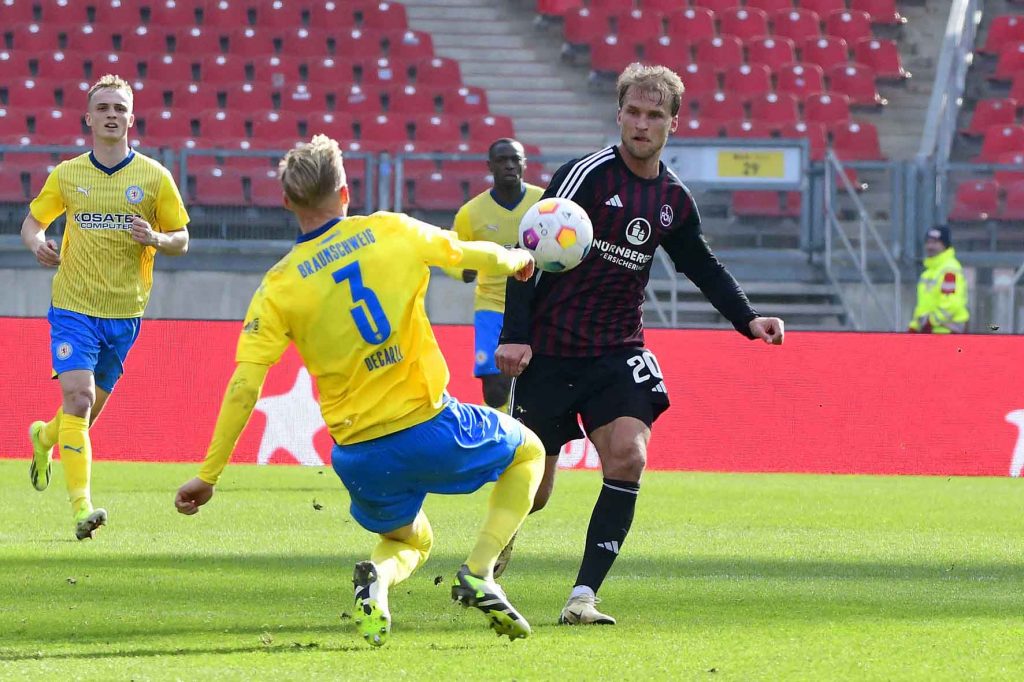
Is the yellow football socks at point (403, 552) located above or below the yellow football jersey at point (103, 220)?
below

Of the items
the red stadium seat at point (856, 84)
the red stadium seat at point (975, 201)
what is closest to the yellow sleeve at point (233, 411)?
the red stadium seat at point (975, 201)

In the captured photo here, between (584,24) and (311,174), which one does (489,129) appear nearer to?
(584,24)

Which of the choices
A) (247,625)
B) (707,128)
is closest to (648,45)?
(707,128)

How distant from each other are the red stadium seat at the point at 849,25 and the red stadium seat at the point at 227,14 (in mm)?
8356

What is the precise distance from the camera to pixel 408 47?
911 inches

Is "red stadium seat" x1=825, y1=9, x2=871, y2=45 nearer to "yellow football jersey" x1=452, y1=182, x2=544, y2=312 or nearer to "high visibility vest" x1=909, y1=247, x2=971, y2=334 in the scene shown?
"high visibility vest" x1=909, y1=247, x2=971, y2=334

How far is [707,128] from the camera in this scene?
21297 mm

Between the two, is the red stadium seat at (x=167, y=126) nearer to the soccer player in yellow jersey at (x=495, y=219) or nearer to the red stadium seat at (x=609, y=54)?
the red stadium seat at (x=609, y=54)

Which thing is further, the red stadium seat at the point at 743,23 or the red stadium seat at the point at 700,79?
the red stadium seat at the point at 743,23

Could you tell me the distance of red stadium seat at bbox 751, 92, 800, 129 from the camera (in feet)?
71.7

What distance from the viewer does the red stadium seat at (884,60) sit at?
23828 mm

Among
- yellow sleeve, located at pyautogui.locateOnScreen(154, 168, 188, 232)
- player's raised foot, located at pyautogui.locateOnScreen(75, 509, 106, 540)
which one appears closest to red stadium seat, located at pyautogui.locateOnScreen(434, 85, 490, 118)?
yellow sleeve, located at pyautogui.locateOnScreen(154, 168, 188, 232)

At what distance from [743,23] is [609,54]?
→ 7.36 feet

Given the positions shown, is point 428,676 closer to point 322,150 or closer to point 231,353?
point 322,150
